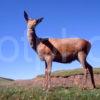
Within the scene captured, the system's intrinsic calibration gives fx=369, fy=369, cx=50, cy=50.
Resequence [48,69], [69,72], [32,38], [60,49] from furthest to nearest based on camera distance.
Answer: [69,72] < [60,49] < [32,38] < [48,69]

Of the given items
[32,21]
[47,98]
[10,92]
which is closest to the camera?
[47,98]

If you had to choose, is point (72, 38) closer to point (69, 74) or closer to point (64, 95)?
point (64, 95)

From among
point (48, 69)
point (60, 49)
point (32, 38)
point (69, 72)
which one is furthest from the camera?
point (69, 72)

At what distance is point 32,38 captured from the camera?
727 inches

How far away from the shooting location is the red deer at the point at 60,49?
18312mm

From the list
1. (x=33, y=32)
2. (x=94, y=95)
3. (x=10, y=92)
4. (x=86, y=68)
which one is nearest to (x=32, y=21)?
(x=33, y=32)

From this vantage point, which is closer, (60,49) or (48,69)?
(48,69)

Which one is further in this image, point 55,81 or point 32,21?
point 55,81

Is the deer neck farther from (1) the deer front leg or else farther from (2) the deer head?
(1) the deer front leg

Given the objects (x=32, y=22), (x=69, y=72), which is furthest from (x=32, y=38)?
(x=69, y=72)

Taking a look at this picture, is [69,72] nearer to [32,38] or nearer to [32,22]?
[32,38]

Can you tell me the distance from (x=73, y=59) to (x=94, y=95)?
A: 224 inches

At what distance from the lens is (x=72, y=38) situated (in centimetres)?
1894

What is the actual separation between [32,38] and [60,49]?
1.54 m
